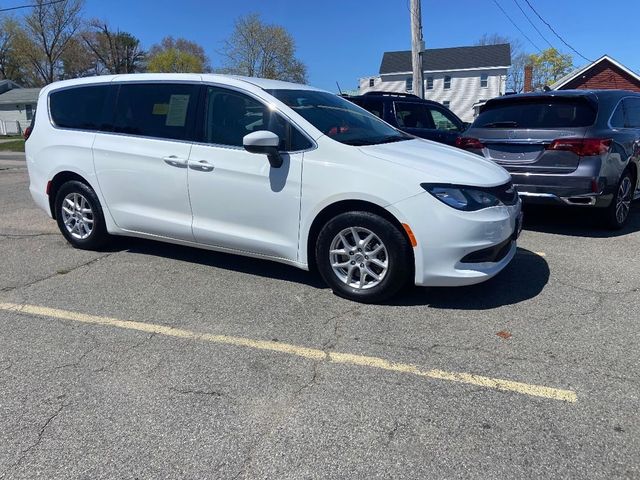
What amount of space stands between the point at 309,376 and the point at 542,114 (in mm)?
4708

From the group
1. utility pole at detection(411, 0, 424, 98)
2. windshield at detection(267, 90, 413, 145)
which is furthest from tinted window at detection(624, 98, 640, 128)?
utility pole at detection(411, 0, 424, 98)

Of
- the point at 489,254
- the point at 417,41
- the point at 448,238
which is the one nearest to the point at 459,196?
the point at 448,238

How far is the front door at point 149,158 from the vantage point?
464cm

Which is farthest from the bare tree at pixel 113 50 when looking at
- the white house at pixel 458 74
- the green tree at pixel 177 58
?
the white house at pixel 458 74

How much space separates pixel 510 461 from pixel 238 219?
2.86 metres

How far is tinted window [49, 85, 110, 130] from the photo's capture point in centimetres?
520

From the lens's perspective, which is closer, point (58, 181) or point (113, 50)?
point (58, 181)

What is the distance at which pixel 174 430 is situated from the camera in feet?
8.45

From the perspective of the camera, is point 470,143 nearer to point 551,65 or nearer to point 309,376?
point 309,376

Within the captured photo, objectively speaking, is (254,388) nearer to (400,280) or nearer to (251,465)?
(251,465)

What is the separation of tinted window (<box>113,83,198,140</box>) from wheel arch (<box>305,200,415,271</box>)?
4.91ft

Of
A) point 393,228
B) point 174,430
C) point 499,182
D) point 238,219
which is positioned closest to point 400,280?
point 393,228

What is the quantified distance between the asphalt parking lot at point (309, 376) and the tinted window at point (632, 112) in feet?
9.20

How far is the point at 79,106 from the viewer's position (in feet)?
17.5
